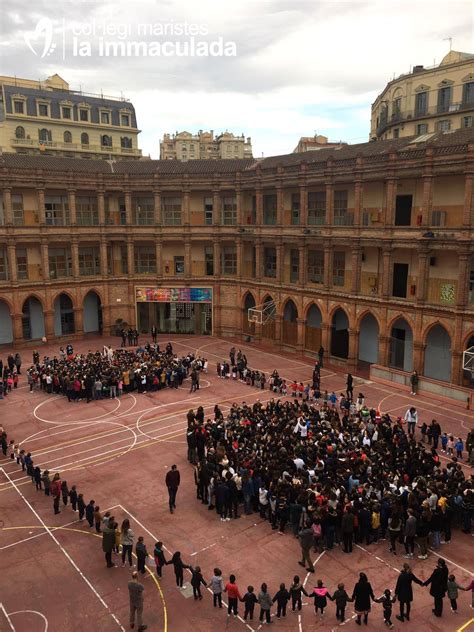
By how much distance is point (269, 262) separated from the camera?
52.7 metres

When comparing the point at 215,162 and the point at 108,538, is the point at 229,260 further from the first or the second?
the point at 108,538

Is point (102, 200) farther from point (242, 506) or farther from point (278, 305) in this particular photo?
point (242, 506)

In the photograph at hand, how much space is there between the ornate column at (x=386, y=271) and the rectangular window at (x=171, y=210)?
76.8 ft

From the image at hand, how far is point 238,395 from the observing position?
36.4m

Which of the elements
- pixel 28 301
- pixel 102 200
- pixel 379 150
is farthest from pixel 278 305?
pixel 28 301

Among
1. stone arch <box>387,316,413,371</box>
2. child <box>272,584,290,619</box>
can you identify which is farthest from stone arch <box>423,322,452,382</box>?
child <box>272,584,290,619</box>

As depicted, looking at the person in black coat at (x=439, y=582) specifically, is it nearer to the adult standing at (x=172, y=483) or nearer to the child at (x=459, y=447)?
the adult standing at (x=172, y=483)

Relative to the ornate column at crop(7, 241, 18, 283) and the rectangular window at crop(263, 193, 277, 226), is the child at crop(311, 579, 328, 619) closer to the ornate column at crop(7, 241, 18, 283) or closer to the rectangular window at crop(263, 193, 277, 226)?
the rectangular window at crop(263, 193, 277, 226)

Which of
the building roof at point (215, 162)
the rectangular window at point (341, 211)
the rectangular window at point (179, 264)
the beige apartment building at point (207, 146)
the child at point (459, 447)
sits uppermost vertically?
the beige apartment building at point (207, 146)

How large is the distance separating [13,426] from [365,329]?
91.8 feet

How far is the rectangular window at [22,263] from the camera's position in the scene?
50.8 metres

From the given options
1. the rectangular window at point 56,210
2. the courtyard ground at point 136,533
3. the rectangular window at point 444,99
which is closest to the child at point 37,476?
the courtyard ground at point 136,533

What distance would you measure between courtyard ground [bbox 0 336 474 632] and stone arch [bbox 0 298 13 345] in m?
20.5

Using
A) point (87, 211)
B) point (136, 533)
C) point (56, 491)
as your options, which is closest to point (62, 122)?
point (87, 211)
